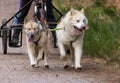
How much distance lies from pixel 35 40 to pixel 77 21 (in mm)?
921

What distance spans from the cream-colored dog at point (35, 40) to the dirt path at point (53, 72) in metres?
0.22

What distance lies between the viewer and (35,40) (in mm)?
10055

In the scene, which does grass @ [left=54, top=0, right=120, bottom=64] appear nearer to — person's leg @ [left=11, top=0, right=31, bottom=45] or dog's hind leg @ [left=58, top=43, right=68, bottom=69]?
dog's hind leg @ [left=58, top=43, right=68, bottom=69]

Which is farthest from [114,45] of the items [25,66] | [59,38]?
[25,66]

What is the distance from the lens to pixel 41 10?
11.5 meters

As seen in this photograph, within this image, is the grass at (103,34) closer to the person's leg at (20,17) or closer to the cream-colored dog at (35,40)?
the cream-colored dog at (35,40)

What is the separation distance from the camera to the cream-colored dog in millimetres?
9945

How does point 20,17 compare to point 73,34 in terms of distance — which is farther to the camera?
point 20,17

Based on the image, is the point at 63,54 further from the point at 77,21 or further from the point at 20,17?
the point at 20,17

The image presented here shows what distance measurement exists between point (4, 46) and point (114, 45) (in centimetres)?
293

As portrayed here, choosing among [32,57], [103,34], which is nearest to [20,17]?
[103,34]

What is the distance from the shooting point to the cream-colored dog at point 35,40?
9.95m

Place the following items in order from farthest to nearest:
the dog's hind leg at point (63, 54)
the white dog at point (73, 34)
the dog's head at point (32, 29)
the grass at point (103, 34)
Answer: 1. the grass at point (103, 34)
2. the dog's hind leg at point (63, 54)
3. the dog's head at point (32, 29)
4. the white dog at point (73, 34)

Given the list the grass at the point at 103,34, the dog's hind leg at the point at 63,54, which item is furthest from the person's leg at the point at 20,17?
Answer: the dog's hind leg at the point at 63,54
